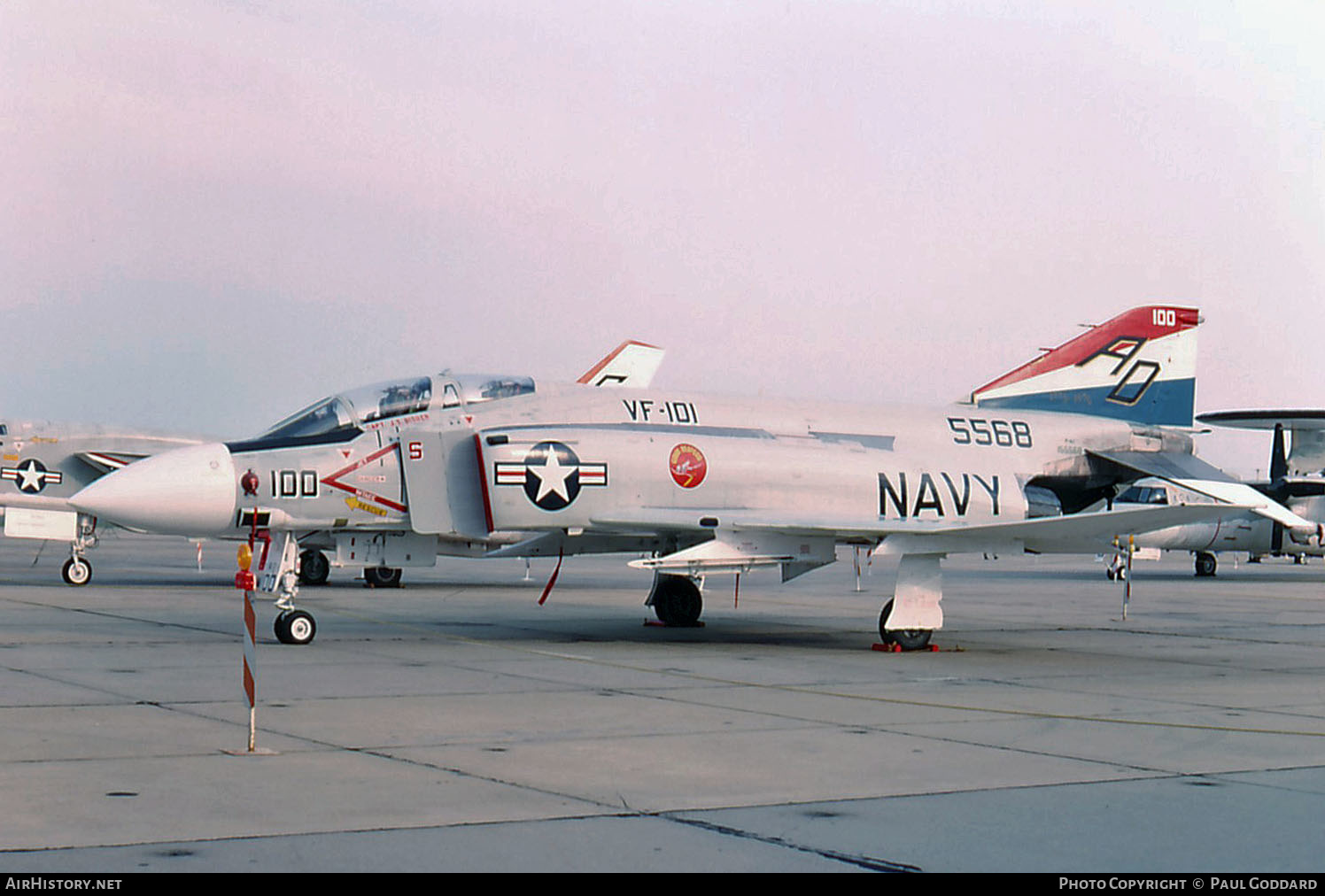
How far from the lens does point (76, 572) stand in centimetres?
2272

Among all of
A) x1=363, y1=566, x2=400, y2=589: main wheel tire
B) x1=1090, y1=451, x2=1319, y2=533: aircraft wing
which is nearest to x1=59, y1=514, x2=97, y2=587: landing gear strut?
x1=363, y1=566, x2=400, y2=589: main wheel tire

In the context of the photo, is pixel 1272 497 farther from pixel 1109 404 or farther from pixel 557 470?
pixel 557 470

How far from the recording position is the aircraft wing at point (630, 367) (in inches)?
953

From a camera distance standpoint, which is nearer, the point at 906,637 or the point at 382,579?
the point at 906,637

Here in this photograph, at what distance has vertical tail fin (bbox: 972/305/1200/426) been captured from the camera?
1744 centimetres

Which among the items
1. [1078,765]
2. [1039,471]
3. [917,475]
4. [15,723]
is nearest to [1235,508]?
[1039,471]

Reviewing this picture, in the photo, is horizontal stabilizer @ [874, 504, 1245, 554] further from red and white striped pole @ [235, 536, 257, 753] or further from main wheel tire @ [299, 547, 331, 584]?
main wheel tire @ [299, 547, 331, 584]

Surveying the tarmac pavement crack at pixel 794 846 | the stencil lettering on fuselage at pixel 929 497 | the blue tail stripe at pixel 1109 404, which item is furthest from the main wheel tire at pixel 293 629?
the blue tail stripe at pixel 1109 404

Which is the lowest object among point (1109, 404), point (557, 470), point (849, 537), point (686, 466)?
point (849, 537)

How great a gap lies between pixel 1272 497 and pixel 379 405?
82.7 feet

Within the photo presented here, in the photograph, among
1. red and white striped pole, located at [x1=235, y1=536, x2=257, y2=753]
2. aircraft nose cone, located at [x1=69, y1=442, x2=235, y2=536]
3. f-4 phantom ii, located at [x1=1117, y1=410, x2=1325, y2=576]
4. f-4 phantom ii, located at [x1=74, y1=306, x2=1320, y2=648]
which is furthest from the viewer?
f-4 phantom ii, located at [x1=1117, y1=410, x2=1325, y2=576]

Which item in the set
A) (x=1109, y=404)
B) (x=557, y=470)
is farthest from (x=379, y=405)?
(x=1109, y=404)

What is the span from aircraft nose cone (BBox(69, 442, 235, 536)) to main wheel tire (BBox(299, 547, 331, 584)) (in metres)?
10.6
